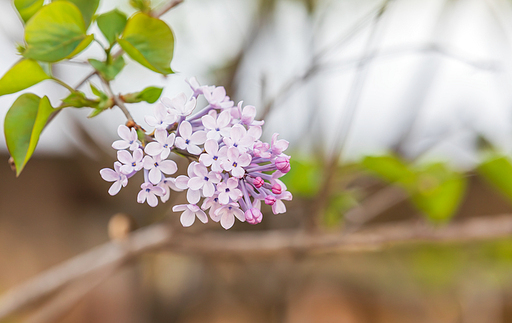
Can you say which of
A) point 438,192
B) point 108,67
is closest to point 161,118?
point 108,67

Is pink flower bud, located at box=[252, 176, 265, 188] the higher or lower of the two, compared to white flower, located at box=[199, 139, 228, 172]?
lower

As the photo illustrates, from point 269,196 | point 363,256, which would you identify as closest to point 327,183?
point 269,196

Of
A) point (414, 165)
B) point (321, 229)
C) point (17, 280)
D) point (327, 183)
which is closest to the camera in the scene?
point (327, 183)

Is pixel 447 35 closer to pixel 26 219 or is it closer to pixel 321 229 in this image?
pixel 321 229

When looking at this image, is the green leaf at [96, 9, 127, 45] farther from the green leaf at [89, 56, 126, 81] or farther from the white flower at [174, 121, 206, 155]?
the white flower at [174, 121, 206, 155]

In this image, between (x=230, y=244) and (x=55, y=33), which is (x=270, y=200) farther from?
(x=230, y=244)

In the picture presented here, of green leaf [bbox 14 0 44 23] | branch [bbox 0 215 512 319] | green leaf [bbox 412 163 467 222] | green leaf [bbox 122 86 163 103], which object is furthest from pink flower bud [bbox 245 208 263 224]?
green leaf [bbox 412 163 467 222]
